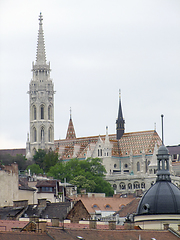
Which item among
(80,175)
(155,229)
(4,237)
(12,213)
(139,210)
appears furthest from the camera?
(80,175)

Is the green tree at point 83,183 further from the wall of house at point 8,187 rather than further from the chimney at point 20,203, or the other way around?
the chimney at point 20,203

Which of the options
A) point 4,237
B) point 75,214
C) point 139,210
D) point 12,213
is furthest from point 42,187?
point 4,237

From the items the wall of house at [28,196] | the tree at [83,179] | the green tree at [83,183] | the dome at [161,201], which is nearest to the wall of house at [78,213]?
the wall of house at [28,196]

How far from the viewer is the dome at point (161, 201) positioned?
7325 centimetres

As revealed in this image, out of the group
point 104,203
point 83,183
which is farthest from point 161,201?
point 83,183

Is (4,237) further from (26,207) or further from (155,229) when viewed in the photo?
(26,207)

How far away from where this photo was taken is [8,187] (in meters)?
105

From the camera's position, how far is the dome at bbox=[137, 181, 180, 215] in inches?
2884

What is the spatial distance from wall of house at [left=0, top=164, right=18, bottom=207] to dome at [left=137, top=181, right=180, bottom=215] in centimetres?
2935

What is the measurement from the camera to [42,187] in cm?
11906

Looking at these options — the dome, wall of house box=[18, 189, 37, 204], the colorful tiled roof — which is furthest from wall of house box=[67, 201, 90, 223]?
the dome

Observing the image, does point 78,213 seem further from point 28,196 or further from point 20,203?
point 28,196

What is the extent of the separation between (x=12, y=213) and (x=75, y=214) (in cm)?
1310

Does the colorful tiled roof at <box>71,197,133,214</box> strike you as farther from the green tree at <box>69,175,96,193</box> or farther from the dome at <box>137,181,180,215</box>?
the green tree at <box>69,175,96,193</box>
